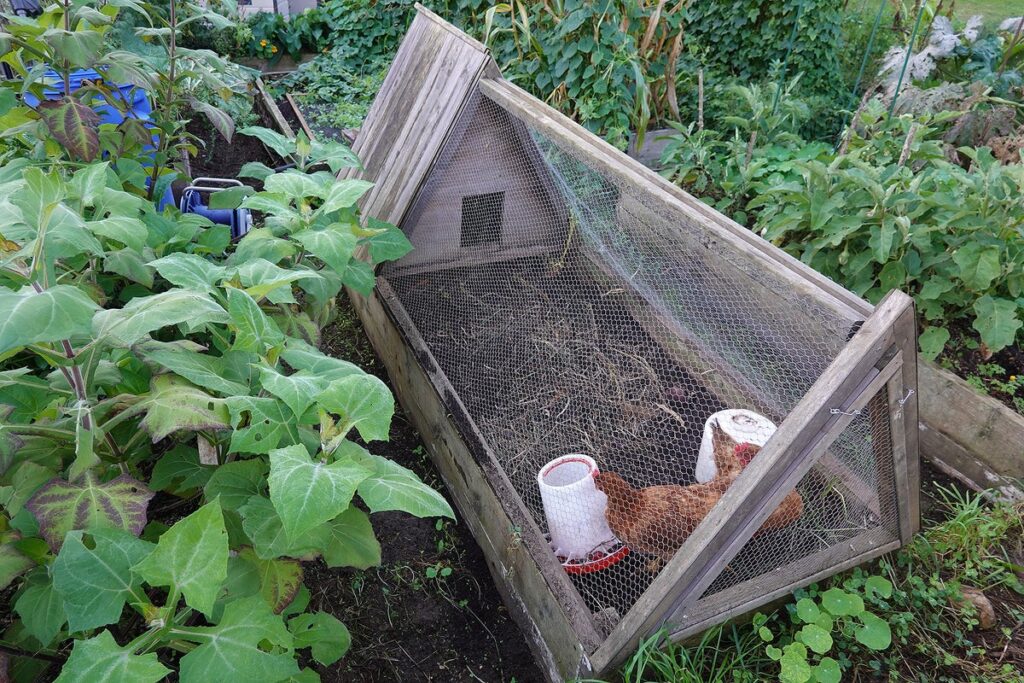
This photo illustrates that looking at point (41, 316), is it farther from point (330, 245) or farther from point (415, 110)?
point (415, 110)

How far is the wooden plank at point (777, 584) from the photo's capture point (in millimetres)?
1722

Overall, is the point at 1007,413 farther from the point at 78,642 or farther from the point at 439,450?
the point at 78,642

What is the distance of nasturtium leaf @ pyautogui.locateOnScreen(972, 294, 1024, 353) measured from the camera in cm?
274

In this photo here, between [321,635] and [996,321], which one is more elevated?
[996,321]

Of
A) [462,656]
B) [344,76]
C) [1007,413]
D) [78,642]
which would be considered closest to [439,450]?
[462,656]

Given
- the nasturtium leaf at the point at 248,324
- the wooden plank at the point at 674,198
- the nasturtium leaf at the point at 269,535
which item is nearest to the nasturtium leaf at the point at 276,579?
the nasturtium leaf at the point at 269,535

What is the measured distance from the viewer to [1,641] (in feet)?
4.34

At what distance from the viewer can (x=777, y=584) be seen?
1.89 metres

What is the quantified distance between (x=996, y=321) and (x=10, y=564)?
3240 mm

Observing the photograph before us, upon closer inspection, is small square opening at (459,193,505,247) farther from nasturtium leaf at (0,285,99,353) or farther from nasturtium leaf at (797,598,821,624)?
nasturtium leaf at (0,285,99,353)

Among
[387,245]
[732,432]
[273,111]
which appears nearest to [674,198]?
[732,432]

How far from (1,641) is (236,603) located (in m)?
0.57

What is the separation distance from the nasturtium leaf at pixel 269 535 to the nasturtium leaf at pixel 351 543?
0.10 metres

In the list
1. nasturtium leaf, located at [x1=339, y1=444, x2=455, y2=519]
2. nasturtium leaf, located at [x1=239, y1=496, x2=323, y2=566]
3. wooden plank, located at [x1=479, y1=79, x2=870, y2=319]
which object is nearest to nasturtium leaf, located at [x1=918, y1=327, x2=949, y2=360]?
wooden plank, located at [x1=479, y1=79, x2=870, y2=319]
